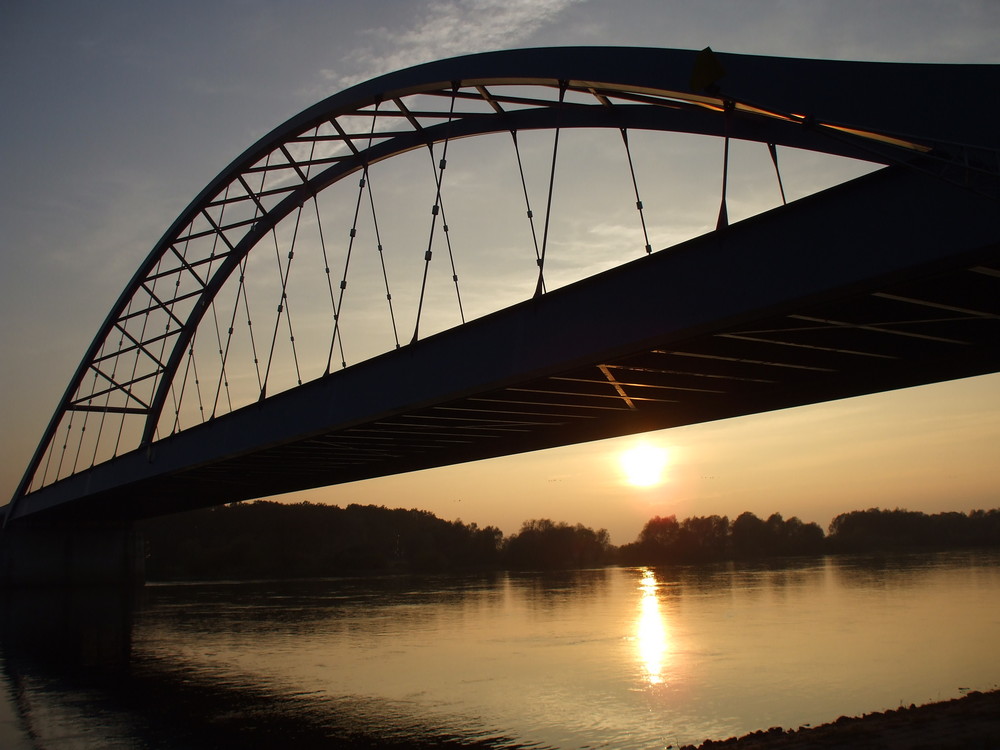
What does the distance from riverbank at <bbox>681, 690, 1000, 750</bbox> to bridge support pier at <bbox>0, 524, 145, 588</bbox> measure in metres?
66.2

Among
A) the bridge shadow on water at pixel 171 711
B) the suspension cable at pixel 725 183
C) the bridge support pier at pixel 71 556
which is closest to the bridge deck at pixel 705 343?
the suspension cable at pixel 725 183

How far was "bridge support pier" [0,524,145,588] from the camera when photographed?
6781 cm

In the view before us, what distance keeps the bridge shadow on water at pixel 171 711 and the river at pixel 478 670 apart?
8cm

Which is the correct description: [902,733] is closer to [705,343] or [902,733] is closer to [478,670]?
[705,343]

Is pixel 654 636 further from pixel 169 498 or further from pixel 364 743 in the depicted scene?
pixel 169 498

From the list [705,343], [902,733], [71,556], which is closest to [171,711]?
[705,343]

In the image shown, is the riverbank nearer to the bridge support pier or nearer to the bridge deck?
the bridge deck

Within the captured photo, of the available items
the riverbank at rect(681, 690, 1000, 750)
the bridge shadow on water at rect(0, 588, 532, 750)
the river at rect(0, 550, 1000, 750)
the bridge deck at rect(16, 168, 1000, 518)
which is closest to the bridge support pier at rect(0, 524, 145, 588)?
the river at rect(0, 550, 1000, 750)

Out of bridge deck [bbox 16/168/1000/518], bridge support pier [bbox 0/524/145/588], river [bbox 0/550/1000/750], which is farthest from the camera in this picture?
bridge support pier [bbox 0/524/145/588]

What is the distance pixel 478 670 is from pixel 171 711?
8824 mm

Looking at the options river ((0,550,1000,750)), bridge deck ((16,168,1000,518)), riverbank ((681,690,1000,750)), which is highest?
bridge deck ((16,168,1000,518))

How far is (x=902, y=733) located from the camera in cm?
1397

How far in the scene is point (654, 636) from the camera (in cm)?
3475

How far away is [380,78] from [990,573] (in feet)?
210
